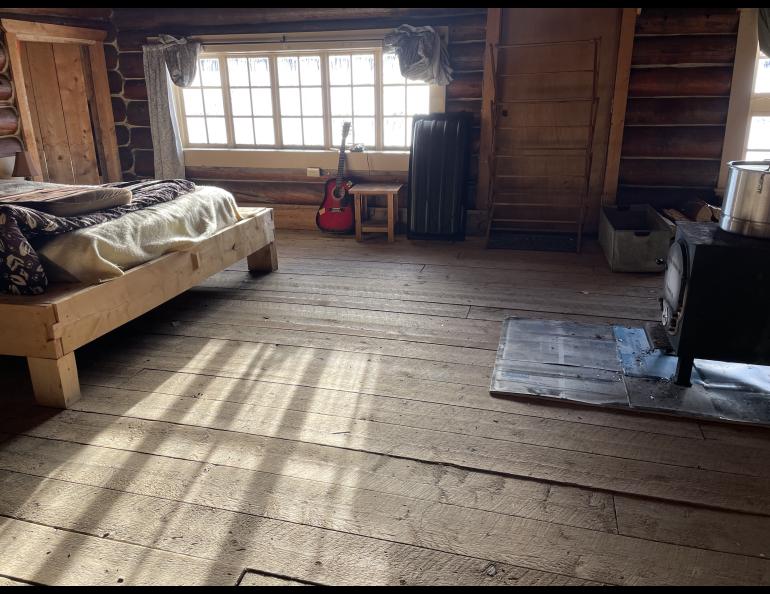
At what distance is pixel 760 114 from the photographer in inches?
194

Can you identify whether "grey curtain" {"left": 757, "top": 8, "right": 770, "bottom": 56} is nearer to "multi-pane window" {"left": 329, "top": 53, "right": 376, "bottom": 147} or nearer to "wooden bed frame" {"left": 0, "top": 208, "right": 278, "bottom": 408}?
"multi-pane window" {"left": 329, "top": 53, "right": 376, "bottom": 147}

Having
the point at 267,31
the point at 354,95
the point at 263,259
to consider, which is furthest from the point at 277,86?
the point at 263,259

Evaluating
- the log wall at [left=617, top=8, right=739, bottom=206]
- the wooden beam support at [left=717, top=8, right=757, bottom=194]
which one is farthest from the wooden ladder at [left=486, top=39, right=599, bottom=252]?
the wooden beam support at [left=717, top=8, right=757, bottom=194]

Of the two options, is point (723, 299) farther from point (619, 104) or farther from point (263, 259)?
point (263, 259)

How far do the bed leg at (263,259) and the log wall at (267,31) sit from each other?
157 centimetres

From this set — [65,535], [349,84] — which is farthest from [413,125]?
[65,535]

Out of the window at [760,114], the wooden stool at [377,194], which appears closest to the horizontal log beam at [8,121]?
the wooden stool at [377,194]

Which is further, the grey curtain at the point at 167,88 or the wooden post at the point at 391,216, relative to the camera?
the grey curtain at the point at 167,88

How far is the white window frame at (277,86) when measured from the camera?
566cm

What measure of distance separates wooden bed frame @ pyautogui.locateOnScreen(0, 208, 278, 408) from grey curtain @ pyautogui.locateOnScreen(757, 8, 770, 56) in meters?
4.56

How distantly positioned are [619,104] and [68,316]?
4572mm

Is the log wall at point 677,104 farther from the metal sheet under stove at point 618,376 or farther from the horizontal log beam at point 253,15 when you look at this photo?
the metal sheet under stove at point 618,376

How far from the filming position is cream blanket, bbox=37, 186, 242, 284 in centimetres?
283

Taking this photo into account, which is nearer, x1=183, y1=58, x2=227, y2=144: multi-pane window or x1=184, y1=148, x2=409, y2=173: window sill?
x1=184, y1=148, x2=409, y2=173: window sill
